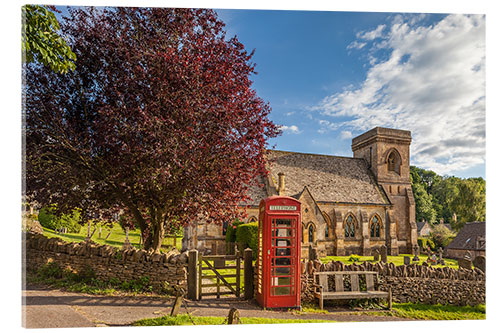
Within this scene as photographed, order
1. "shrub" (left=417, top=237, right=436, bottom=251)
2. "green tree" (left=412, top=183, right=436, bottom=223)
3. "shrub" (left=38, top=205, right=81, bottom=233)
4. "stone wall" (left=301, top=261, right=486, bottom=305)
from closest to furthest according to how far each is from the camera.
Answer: "stone wall" (left=301, top=261, right=486, bottom=305) → "shrub" (left=38, top=205, right=81, bottom=233) → "shrub" (left=417, top=237, right=436, bottom=251) → "green tree" (left=412, top=183, right=436, bottom=223)

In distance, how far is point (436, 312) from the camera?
731 cm

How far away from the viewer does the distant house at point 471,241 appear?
51.9 ft

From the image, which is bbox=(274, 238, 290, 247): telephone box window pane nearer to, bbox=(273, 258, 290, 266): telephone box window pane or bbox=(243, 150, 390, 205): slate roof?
bbox=(273, 258, 290, 266): telephone box window pane

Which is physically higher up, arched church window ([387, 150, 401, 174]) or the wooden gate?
arched church window ([387, 150, 401, 174])

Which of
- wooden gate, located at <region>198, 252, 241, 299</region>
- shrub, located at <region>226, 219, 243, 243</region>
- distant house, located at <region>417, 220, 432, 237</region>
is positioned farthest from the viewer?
distant house, located at <region>417, 220, 432, 237</region>

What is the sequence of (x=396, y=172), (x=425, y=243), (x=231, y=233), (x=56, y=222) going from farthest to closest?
1. (x=396, y=172)
2. (x=425, y=243)
3. (x=231, y=233)
4. (x=56, y=222)

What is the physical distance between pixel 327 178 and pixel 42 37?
21373mm

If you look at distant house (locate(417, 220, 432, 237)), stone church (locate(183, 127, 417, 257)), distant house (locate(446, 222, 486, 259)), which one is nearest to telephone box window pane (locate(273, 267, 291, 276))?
distant house (locate(446, 222, 486, 259))

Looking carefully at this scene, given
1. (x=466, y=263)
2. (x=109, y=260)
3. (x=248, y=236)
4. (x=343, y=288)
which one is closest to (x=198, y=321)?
(x=109, y=260)

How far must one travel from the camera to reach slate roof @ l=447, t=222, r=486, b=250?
15828mm

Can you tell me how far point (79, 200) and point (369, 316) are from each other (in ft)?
25.5

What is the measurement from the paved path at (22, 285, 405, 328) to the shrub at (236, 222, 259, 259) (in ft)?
30.4

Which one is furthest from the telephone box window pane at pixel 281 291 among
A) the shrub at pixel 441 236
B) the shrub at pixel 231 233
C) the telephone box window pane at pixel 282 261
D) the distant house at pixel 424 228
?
the distant house at pixel 424 228

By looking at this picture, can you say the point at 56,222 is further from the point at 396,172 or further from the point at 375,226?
the point at 396,172
